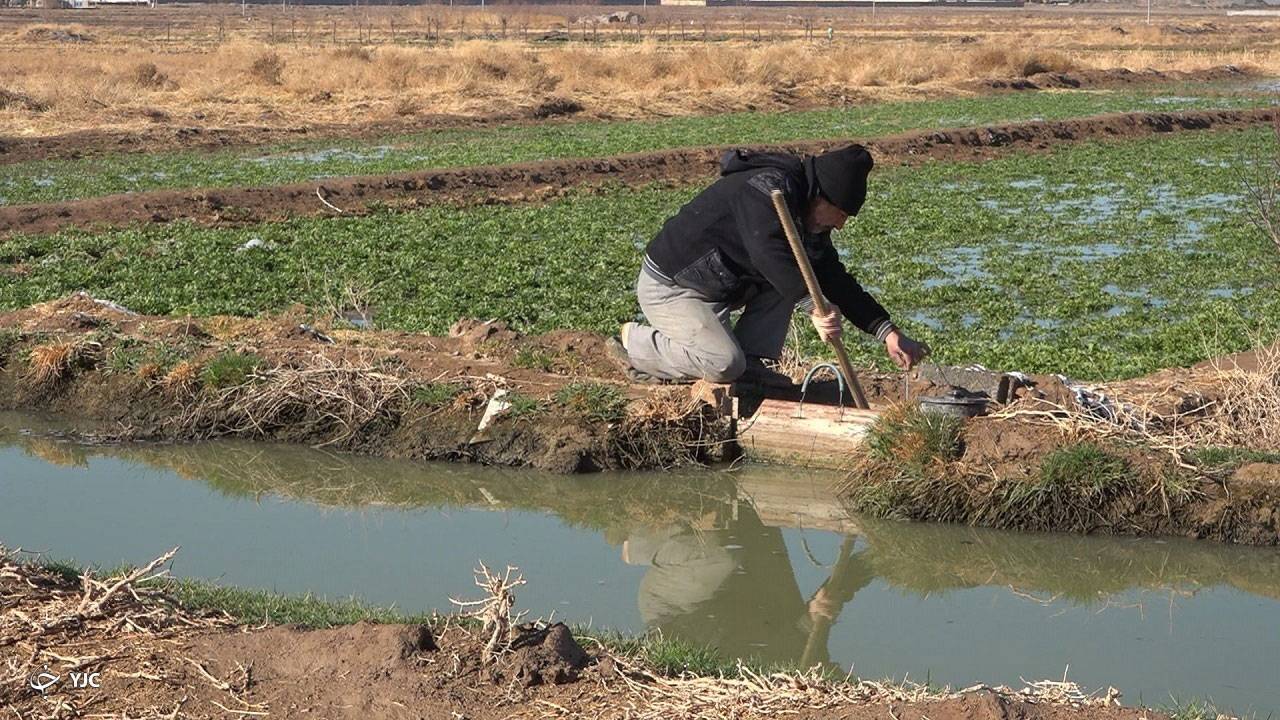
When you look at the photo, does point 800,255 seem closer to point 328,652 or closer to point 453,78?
point 328,652

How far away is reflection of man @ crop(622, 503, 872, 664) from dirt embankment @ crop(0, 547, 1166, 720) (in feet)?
3.46

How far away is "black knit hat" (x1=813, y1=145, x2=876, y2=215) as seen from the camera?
7711 millimetres

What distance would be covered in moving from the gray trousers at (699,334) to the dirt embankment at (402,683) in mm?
3384

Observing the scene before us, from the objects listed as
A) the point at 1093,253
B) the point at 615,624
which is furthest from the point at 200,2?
the point at 615,624

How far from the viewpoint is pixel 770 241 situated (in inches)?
313

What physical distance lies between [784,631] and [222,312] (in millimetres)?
7223

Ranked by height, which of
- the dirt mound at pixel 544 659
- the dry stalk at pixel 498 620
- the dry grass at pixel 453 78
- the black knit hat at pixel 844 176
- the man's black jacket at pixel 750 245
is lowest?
the dry grass at pixel 453 78

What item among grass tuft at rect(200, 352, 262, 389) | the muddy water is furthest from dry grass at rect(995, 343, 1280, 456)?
grass tuft at rect(200, 352, 262, 389)

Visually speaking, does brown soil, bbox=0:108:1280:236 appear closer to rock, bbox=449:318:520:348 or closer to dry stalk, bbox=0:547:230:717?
rock, bbox=449:318:520:348

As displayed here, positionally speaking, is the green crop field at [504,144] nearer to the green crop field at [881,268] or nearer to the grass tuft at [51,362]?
the green crop field at [881,268]

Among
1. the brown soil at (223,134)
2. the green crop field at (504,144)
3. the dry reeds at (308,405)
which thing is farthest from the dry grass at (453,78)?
the dry reeds at (308,405)

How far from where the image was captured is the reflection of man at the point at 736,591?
6465 mm

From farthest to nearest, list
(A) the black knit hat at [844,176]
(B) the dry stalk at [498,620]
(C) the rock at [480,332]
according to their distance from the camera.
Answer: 1. (C) the rock at [480,332]
2. (A) the black knit hat at [844,176]
3. (B) the dry stalk at [498,620]

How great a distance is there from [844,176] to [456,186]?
13.5 m
